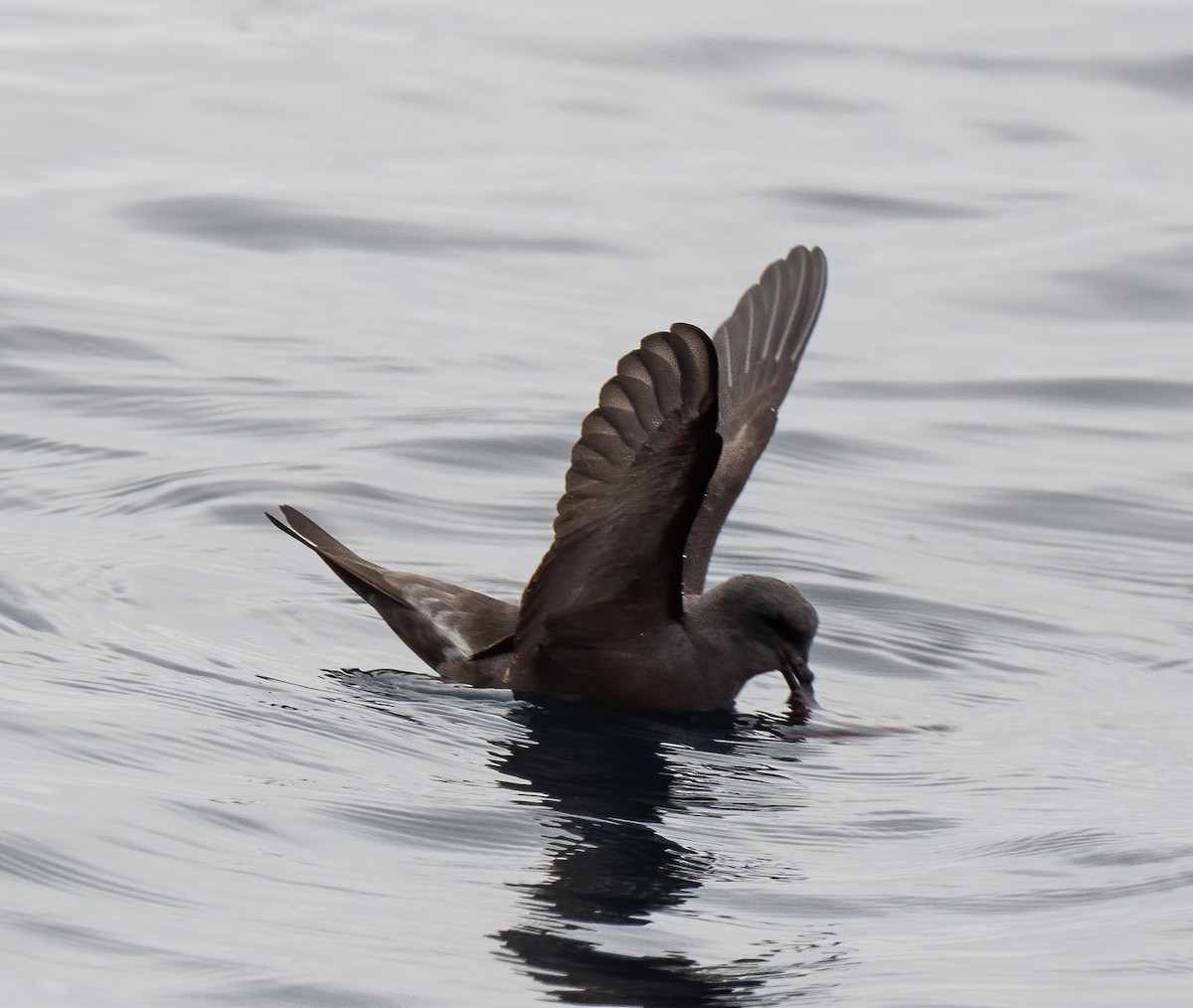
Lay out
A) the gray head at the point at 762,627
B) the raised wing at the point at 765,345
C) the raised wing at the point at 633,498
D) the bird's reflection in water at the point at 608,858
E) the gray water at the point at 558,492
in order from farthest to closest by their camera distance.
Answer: the raised wing at the point at 765,345 < the gray head at the point at 762,627 < the raised wing at the point at 633,498 < the gray water at the point at 558,492 < the bird's reflection in water at the point at 608,858

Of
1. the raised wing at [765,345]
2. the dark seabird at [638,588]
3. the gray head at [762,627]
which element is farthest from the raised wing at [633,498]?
the raised wing at [765,345]

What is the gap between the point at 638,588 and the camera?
5.97m

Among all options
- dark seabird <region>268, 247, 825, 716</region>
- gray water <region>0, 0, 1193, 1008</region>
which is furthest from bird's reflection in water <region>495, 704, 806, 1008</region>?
dark seabird <region>268, 247, 825, 716</region>

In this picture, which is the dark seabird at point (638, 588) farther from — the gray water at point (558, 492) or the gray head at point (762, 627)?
the gray water at point (558, 492)

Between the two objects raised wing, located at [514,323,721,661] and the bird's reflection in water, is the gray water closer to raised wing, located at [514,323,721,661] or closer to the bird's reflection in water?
the bird's reflection in water

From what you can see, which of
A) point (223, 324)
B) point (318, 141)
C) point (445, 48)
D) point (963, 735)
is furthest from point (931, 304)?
point (445, 48)

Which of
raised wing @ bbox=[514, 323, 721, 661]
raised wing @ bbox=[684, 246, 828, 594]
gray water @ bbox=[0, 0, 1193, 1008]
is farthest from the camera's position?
raised wing @ bbox=[684, 246, 828, 594]

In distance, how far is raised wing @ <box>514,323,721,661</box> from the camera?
17.4ft

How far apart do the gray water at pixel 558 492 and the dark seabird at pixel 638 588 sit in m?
0.18

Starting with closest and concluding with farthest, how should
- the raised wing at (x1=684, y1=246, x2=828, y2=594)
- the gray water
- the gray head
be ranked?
1. the gray water
2. the gray head
3. the raised wing at (x1=684, y1=246, x2=828, y2=594)

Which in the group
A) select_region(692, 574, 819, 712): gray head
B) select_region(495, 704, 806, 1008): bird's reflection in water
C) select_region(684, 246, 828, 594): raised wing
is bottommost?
select_region(495, 704, 806, 1008): bird's reflection in water

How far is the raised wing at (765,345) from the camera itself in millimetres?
7211

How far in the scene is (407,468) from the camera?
8898mm

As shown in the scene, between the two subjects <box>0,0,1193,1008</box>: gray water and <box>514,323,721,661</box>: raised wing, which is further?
<box>514,323,721,661</box>: raised wing
